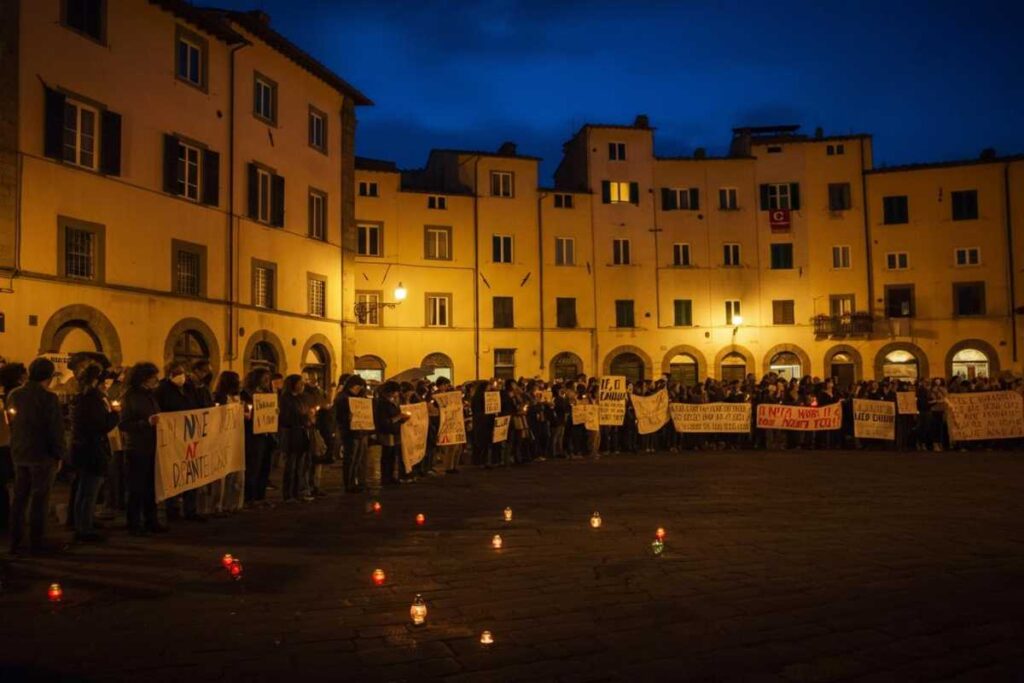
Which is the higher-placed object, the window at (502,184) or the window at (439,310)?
the window at (502,184)

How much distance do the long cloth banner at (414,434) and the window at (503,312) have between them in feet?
87.1

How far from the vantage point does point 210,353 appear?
26.6m

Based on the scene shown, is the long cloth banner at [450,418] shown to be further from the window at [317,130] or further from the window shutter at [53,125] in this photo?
the window at [317,130]

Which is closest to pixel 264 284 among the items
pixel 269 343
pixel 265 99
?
pixel 269 343

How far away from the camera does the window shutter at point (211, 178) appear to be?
26725 mm

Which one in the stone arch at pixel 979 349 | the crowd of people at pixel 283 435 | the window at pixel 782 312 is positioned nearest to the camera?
the crowd of people at pixel 283 435

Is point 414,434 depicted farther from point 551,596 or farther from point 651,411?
point 551,596

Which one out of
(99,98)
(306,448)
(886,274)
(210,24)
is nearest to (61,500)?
(306,448)

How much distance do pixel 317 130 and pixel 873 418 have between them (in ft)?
71.2

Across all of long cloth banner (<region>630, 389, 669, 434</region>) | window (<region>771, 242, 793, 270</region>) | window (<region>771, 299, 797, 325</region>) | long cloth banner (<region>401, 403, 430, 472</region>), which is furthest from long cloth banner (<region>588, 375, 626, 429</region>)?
window (<region>771, 242, 793, 270</region>)

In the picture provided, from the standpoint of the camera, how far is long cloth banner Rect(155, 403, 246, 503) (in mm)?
10406

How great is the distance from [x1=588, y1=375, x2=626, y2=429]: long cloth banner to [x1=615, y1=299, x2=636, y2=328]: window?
22.1 metres

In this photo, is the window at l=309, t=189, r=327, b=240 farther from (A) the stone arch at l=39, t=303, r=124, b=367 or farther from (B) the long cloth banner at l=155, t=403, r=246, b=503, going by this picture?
(B) the long cloth banner at l=155, t=403, r=246, b=503

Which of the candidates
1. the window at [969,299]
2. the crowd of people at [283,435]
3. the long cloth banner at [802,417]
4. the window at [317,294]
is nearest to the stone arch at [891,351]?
the window at [969,299]
